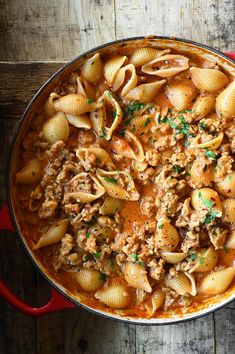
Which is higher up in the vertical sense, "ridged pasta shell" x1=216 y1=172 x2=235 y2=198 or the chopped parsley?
the chopped parsley

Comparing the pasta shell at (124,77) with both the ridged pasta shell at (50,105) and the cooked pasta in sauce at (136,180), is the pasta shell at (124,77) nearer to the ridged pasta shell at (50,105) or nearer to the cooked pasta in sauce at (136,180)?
the cooked pasta in sauce at (136,180)

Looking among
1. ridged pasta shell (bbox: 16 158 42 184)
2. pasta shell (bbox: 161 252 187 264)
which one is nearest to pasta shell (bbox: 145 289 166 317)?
pasta shell (bbox: 161 252 187 264)

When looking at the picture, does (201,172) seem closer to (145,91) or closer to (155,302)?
(145,91)

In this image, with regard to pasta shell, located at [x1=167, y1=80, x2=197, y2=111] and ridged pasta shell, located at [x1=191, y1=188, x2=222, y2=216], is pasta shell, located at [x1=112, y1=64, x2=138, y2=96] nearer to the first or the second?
pasta shell, located at [x1=167, y1=80, x2=197, y2=111]

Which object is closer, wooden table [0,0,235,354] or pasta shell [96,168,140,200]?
pasta shell [96,168,140,200]

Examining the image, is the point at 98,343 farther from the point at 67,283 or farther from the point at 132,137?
the point at 132,137

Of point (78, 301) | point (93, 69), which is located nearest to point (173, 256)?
point (78, 301)
